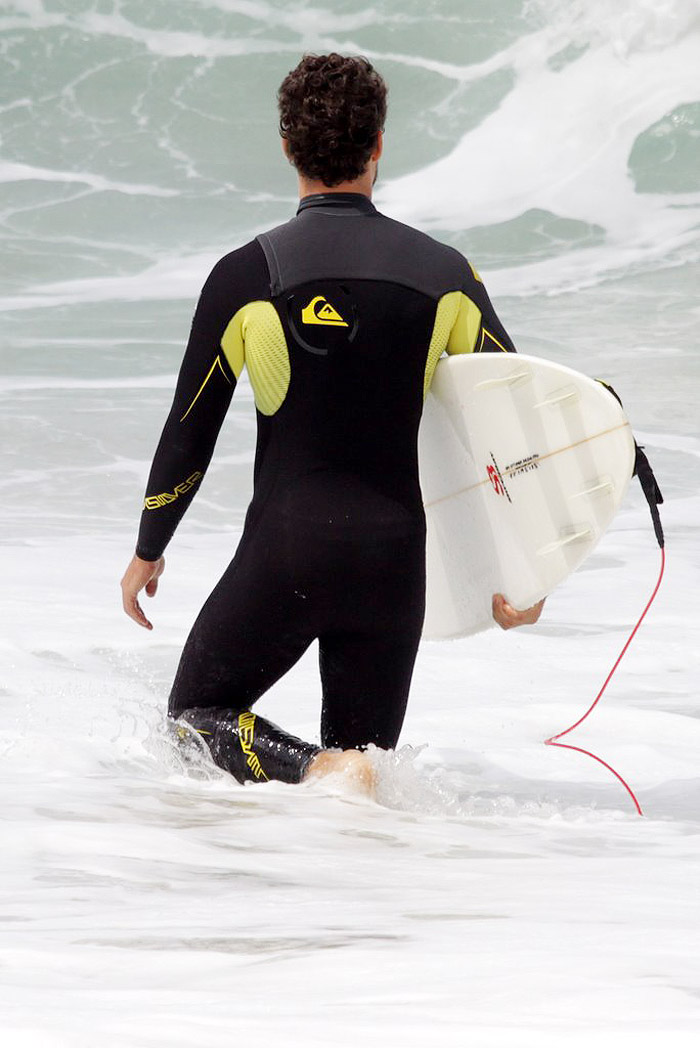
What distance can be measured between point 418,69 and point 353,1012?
18025 mm

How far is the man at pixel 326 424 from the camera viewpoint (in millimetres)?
2672

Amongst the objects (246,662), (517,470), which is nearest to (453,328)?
(517,470)

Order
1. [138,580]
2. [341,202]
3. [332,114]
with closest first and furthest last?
[332,114] < [341,202] < [138,580]

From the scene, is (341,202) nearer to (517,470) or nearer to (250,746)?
(517,470)

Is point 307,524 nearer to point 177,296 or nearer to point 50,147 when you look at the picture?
point 177,296

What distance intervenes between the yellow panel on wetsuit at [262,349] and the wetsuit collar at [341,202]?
24cm

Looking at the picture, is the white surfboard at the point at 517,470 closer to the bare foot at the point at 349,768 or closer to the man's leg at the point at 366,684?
the man's leg at the point at 366,684

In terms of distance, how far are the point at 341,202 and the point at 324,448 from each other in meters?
0.47

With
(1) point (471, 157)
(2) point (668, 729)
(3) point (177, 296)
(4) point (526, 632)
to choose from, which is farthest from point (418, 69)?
(2) point (668, 729)

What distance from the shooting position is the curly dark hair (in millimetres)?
2641

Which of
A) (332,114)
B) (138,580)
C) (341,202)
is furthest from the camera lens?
(138,580)

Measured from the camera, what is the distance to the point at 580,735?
3.96 meters

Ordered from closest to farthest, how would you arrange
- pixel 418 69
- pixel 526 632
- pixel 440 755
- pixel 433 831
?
pixel 433 831 < pixel 440 755 < pixel 526 632 < pixel 418 69

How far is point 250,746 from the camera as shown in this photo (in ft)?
9.17
